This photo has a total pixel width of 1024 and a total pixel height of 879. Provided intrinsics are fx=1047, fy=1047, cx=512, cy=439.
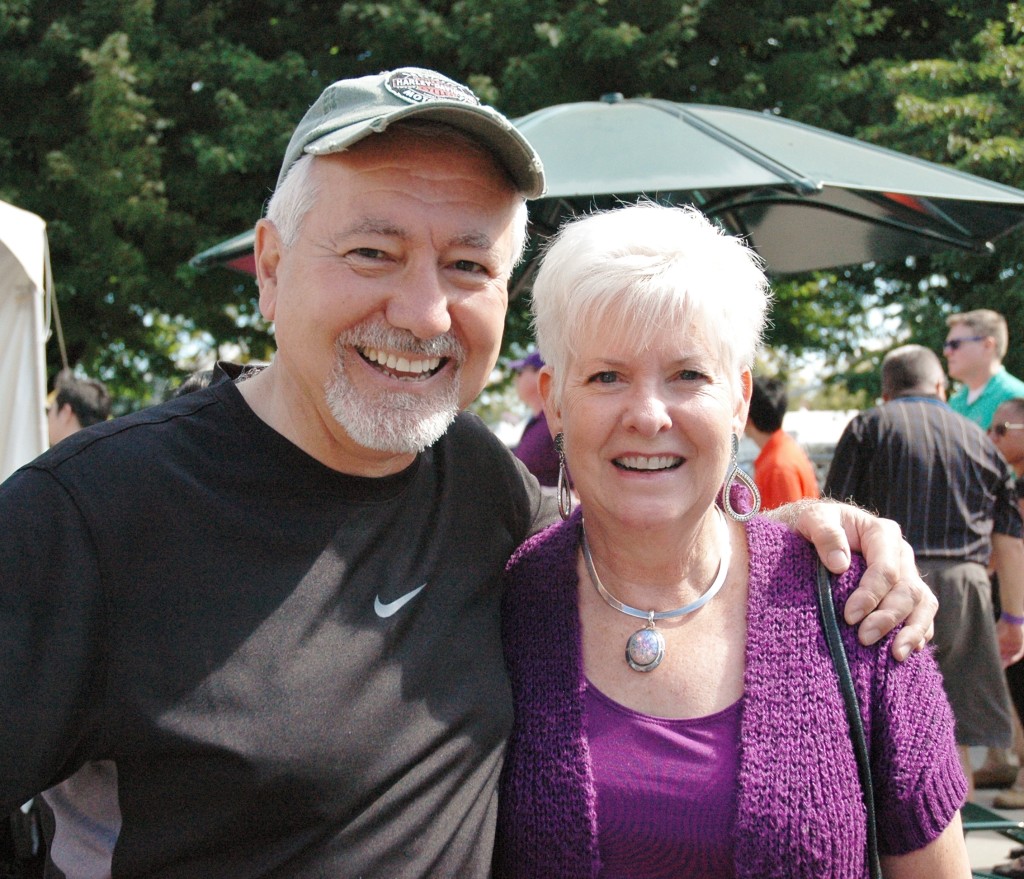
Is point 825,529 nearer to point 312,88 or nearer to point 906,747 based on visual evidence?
point 906,747

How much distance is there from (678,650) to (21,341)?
3844 mm

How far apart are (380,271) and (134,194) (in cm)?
880

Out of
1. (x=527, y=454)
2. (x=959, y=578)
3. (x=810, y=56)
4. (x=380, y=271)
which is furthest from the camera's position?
(x=810, y=56)

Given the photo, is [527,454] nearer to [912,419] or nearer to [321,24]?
[912,419]

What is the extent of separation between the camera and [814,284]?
12.1 metres

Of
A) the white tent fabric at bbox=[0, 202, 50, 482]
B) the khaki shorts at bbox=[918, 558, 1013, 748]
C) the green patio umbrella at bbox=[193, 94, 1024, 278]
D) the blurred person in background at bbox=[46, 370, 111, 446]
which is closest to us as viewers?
the green patio umbrella at bbox=[193, 94, 1024, 278]

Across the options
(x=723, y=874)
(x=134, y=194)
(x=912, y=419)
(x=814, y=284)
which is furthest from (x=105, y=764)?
(x=814, y=284)

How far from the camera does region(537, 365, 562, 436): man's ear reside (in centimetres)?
215

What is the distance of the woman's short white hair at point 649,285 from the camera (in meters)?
1.95

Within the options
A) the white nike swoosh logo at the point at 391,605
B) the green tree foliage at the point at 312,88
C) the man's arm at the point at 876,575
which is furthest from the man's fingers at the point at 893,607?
the green tree foliage at the point at 312,88

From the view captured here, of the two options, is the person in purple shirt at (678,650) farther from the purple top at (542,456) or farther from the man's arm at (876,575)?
the purple top at (542,456)

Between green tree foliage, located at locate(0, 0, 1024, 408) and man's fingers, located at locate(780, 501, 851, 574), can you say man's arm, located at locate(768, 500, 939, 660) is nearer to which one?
man's fingers, located at locate(780, 501, 851, 574)

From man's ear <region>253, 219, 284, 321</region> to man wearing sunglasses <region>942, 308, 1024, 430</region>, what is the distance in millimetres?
5220

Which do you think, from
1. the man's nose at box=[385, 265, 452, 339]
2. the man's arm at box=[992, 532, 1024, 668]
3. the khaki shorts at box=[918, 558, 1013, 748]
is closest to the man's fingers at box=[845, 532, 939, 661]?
the man's nose at box=[385, 265, 452, 339]
